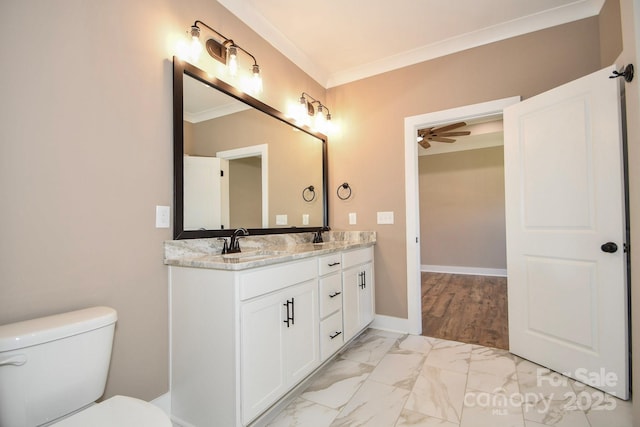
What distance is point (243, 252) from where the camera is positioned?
1904 millimetres

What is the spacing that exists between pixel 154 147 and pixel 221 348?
108 cm

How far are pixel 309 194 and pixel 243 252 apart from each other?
1.07 metres

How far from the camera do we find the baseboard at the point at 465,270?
16.9 ft

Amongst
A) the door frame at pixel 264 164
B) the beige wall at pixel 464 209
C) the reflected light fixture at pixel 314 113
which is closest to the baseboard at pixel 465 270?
the beige wall at pixel 464 209

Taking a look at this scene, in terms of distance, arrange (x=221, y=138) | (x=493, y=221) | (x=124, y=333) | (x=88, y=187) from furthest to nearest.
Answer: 1. (x=493, y=221)
2. (x=221, y=138)
3. (x=124, y=333)
4. (x=88, y=187)

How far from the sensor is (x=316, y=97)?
117 inches

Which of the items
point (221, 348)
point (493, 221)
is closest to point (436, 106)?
point (221, 348)

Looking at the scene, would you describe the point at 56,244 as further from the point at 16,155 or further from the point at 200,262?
the point at 200,262

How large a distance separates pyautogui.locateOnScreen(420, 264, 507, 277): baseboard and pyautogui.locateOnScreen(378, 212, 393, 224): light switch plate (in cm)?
352

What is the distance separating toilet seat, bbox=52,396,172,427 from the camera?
86 cm

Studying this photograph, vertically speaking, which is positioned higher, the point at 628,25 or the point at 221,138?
the point at 628,25

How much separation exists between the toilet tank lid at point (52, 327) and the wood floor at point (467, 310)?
252 cm

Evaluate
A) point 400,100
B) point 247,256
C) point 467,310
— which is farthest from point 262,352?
point 467,310

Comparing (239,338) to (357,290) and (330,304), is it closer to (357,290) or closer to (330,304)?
(330,304)
